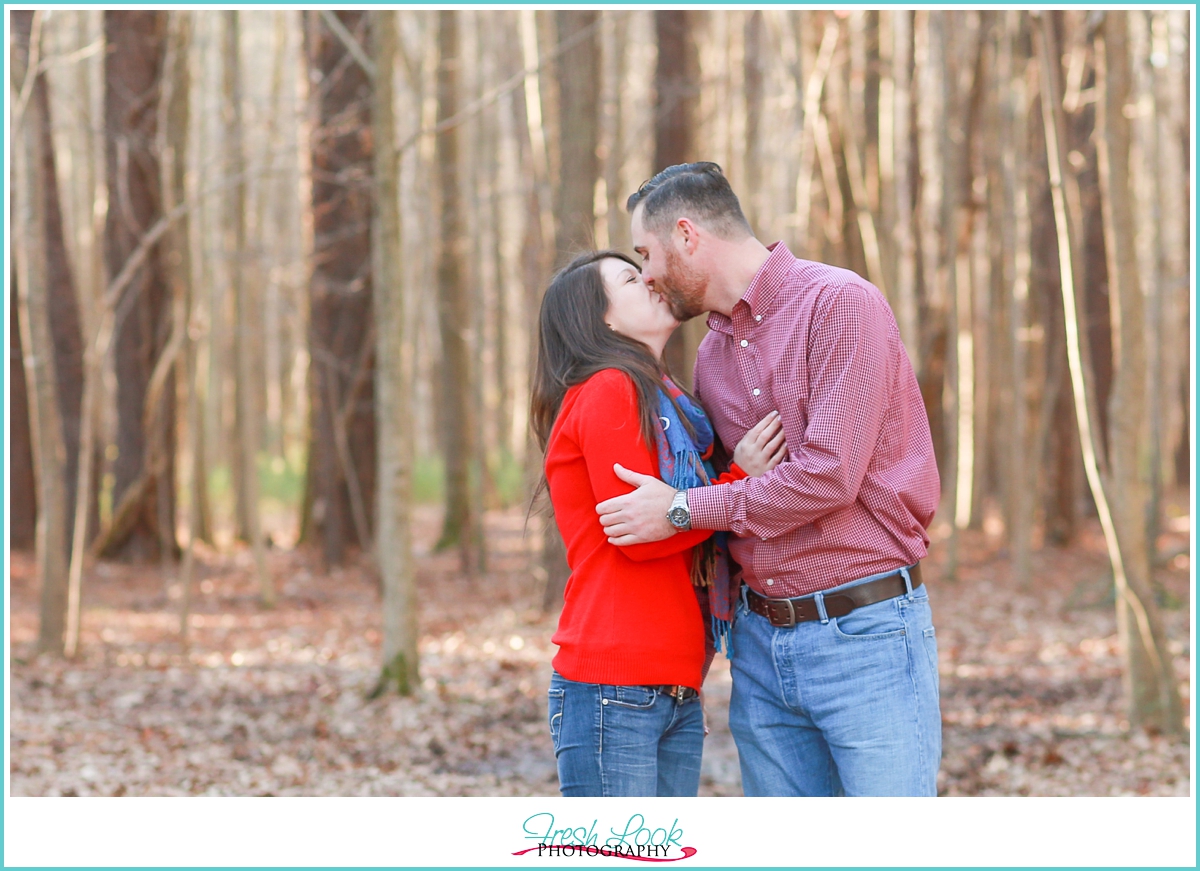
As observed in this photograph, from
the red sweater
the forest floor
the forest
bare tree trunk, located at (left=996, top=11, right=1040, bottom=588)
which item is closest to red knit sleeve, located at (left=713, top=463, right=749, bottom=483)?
the red sweater

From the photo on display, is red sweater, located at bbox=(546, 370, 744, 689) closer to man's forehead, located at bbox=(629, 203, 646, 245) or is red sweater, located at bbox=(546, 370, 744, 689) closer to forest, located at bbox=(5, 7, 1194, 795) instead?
man's forehead, located at bbox=(629, 203, 646, 245)

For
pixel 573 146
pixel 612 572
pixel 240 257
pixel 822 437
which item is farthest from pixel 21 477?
pixel 822 437

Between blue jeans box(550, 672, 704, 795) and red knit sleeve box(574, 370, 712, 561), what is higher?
red knit sleeve box(574, 370, 712, 561)

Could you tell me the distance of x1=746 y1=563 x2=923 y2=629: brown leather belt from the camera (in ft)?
7.47

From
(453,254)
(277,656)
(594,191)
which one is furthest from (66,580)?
(453,254)

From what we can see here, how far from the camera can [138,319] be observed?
1109 cm

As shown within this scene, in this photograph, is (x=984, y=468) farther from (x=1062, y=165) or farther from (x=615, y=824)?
(x=615, y=824)

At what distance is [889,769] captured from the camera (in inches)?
88.7

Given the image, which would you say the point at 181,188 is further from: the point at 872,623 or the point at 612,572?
the point at 872,623

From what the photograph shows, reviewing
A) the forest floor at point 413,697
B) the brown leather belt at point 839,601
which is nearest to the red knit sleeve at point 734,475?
the brown leather belt at point 839,601

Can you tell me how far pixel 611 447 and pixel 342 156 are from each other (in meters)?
8.82

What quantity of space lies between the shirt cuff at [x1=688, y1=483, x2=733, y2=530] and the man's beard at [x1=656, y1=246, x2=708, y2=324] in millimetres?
415

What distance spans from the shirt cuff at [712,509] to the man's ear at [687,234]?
0.55m

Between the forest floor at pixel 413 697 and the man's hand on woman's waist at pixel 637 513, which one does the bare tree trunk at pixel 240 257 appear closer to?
the forest floor at pixel 413 697
